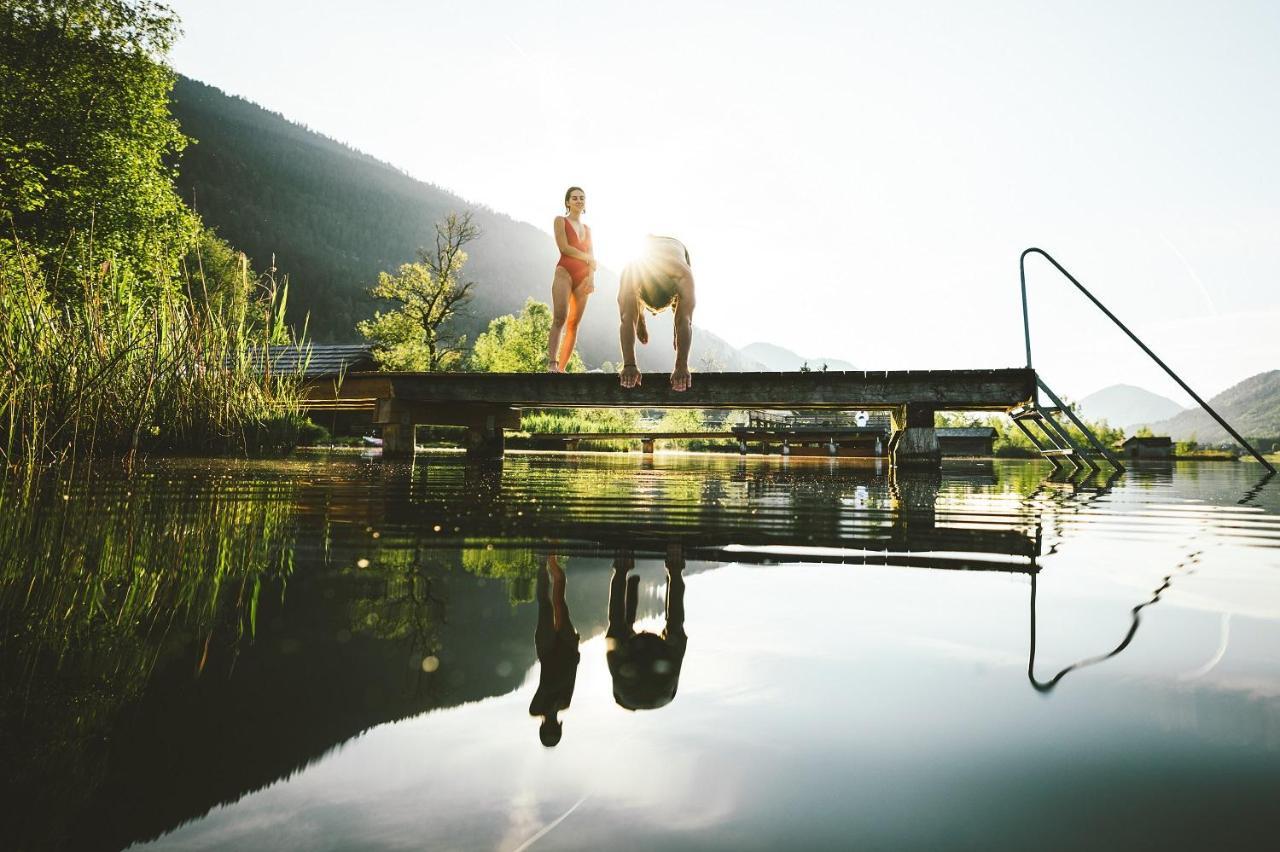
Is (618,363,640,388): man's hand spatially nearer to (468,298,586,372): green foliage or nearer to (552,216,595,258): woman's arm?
(552,216,595,258): woman's arm

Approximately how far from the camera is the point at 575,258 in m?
8.16

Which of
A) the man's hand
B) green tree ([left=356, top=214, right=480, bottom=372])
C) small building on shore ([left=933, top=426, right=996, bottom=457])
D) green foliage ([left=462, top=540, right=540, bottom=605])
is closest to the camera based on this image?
green foliage ([left=462, top=540, right=540, bottom=605])

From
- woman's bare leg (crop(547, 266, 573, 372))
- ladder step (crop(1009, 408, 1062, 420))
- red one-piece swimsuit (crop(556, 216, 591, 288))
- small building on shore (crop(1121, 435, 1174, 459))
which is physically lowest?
ladder step (crop(1009, 408, 1062, 420))

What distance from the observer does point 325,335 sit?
466ft

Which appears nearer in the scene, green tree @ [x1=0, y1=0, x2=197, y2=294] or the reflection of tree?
the reflection of tree

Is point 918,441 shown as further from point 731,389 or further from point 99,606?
point 99,606

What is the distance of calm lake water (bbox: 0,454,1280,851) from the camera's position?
0.66 metres

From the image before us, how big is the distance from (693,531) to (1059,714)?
76.6 inches

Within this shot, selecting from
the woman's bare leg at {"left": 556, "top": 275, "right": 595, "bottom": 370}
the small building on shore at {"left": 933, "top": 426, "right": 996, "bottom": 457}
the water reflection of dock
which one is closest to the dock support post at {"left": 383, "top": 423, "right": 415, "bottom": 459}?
the woman's bare leg at {"left": 556, "top": 275, "right": 595, "bottom": 370}

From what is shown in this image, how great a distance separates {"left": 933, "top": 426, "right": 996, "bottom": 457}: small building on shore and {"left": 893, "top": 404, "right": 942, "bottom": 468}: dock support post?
2063 centimetres

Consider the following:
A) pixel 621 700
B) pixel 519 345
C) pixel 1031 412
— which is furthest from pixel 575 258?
pixel 519 345

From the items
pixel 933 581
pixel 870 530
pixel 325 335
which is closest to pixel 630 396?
pixel 870 530

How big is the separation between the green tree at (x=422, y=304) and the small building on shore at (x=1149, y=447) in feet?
96.8

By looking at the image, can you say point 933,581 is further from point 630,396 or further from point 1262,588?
point 630,396
